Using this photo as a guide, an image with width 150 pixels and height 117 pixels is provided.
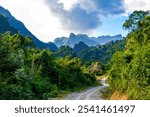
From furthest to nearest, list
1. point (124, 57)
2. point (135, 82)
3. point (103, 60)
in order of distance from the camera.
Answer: point (103, 60) → point (124, 57) → point (135, 82)

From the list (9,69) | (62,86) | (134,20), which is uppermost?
(134,20)

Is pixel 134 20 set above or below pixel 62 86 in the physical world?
above

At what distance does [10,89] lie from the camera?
1612cm

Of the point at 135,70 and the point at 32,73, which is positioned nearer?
the point at 135,70

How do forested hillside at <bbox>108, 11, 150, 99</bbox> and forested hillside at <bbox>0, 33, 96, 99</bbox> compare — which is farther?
forested hillside at <bbox>108, 11, 150, 99</bbox>

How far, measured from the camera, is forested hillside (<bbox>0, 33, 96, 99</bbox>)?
621 inches

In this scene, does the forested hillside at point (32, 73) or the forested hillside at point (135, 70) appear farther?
the forested hillside at point (135, 70)

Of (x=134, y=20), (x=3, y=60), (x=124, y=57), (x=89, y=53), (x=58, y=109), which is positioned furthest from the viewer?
(x=89, y=53)

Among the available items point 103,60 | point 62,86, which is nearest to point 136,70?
point 62,86

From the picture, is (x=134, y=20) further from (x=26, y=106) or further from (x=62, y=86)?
(x=26, y=106)

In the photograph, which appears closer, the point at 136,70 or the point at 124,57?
the point at 136,70

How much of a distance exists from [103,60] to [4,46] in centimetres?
13720

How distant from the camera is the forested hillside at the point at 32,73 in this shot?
A: 1577 cm

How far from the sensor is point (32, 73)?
39938mm
